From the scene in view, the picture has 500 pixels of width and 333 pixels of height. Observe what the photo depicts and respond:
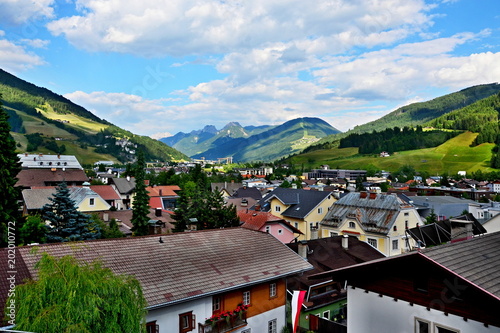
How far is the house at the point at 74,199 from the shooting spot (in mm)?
45022

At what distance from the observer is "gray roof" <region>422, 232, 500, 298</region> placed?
30.3 ft

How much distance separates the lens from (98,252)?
47.6 ft

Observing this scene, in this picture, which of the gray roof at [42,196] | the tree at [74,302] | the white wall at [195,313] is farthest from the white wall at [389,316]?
the gray roof at [42,196]

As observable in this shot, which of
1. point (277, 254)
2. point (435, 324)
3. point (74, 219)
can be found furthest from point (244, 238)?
point (74, 219)

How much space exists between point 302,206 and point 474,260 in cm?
3814

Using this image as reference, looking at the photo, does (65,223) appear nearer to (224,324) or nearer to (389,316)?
(224,324)

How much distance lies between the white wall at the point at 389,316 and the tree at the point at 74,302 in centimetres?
755

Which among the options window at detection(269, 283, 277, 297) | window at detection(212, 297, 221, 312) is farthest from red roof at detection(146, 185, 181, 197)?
window at detection(212, 297, 221, 312)

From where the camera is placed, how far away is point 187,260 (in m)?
16.0

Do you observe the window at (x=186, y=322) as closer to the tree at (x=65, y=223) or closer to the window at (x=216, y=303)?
the window at (x=216, y=303)

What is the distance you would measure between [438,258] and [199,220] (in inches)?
1063

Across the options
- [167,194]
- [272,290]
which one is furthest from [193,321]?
[167,194]

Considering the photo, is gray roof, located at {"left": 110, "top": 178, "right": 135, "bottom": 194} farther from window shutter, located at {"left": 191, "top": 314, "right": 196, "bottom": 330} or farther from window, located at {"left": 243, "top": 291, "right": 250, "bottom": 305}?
window shutter, located at {"left": 191, "top": 314, "right": 196, "bottom": 330}

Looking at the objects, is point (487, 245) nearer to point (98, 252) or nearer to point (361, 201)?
point (98, 252)
